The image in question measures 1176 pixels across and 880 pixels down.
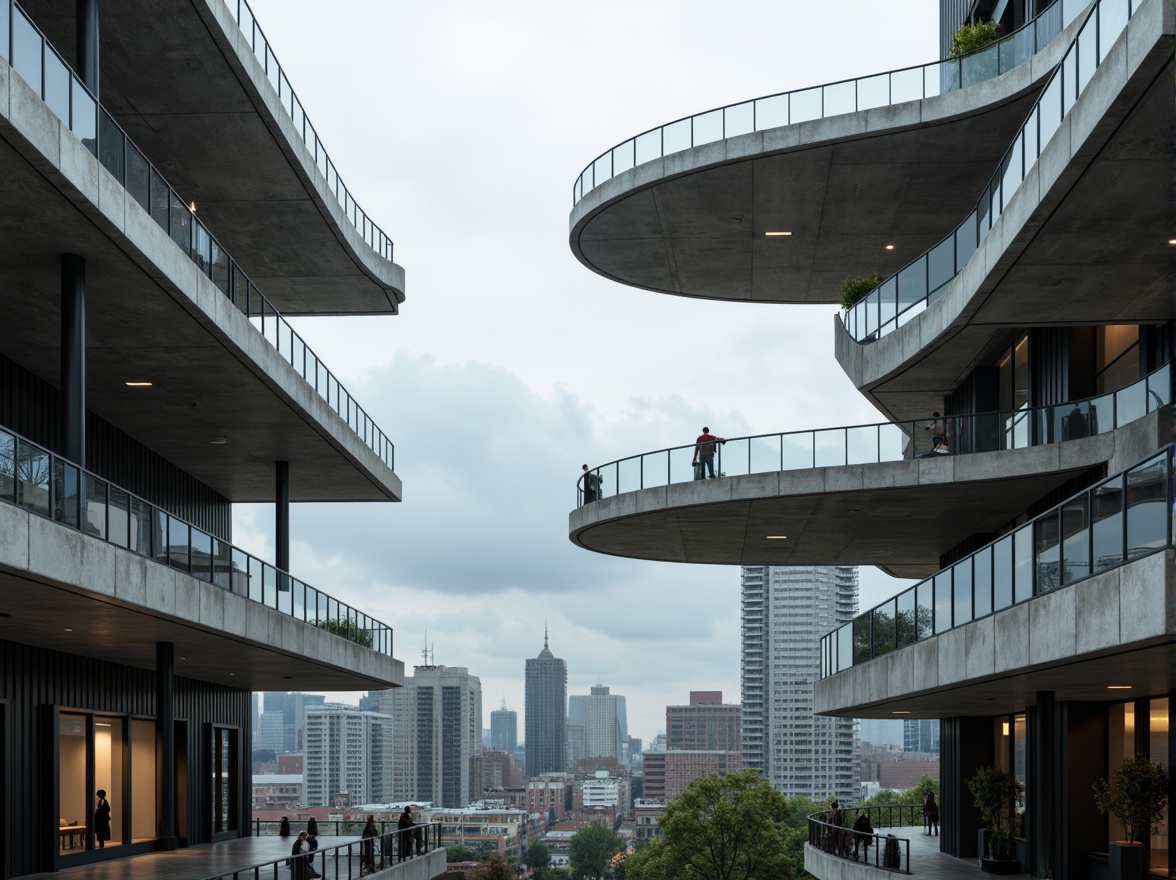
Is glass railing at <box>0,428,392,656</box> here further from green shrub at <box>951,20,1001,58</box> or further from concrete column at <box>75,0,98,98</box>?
green shrub at <box>951,20,1001,58</box>

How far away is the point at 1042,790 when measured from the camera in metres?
24.6

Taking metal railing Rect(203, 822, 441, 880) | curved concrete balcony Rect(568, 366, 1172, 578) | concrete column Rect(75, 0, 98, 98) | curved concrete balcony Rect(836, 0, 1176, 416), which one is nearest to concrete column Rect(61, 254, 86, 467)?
concrete column Rect(75, 0, 98, 98)

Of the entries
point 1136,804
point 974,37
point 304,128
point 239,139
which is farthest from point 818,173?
point 1136,804

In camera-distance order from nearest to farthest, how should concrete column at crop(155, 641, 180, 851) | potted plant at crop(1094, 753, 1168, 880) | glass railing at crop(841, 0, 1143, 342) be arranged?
1. glass railing at crop(841, 0, 1143, 342)
2. potted plant at crop(1094, 753, 1168, 880)
3. concrete column at crop(155, 641, 180, 851)

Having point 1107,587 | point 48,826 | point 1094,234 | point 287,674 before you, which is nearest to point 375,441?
point 287,674

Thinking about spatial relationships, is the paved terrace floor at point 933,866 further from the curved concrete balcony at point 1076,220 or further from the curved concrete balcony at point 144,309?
the curved concrete balcony at point 144,309

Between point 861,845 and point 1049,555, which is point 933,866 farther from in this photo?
point 1049,555

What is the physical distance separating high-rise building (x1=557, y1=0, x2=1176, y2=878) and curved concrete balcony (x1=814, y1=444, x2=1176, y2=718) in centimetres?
7

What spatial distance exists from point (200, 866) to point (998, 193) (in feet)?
68.4

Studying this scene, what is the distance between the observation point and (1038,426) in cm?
2789

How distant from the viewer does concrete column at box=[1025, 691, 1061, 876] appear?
2397cm

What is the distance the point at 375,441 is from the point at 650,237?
33.2 ft

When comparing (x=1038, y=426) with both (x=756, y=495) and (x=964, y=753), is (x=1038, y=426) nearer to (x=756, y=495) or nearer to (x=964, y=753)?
(x=756, y=495)

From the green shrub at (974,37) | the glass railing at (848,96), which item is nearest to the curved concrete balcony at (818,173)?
the glass railing at (848,96)
